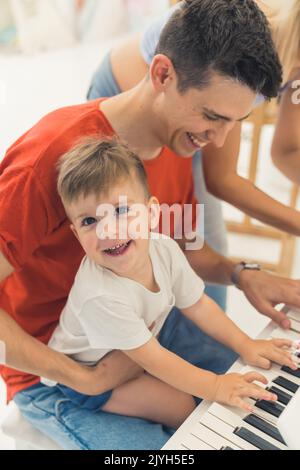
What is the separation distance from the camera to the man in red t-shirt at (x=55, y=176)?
2.72 feet

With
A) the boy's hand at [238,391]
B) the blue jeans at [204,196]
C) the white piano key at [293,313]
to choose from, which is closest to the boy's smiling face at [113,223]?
the boy's hand at [238,391]

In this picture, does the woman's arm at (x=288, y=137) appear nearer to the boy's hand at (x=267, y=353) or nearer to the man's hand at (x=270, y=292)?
the man's hand at (x=270, y=292)

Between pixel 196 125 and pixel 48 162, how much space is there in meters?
0.26

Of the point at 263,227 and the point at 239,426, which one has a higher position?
the point at 239,426

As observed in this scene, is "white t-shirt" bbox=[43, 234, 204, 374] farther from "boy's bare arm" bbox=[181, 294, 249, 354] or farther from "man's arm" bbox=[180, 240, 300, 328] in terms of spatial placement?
"man's arm" bbox=[180, 240, 300, 328]

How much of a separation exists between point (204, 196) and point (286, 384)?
659 millimetres

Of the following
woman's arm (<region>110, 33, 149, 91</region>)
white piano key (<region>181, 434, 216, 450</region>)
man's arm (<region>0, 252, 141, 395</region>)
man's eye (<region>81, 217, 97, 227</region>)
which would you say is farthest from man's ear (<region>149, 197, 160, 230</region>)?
woman's arm (<region>110, 33, 149, 91</region>)

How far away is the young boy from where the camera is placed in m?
0.79

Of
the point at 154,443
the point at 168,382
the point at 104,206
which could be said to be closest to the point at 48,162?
the point at 104,206

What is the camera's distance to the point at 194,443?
0.73 m

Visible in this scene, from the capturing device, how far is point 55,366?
89 centimetres

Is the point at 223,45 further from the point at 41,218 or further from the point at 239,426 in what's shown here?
the point at 239,426

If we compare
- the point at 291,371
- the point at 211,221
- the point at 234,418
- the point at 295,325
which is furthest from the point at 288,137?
the point at 234,418
